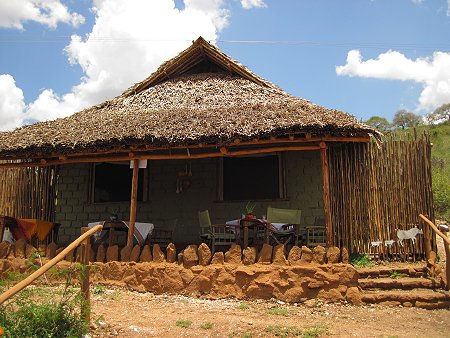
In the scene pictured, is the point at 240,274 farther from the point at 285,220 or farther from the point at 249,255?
the point at 285,220

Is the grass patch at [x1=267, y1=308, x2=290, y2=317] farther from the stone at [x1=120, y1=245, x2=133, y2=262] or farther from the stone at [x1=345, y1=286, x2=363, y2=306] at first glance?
the stone at [x1=120, y1=245, x2=133, y2=262]

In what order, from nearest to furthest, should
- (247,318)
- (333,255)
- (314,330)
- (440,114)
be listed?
(314,330), (247,318), (333,255), (440,114)

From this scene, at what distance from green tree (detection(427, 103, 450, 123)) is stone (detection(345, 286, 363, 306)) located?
3637cm

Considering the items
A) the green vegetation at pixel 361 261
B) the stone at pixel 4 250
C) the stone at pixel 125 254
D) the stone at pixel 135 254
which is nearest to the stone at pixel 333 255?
the green vegetation at pixel 361 261

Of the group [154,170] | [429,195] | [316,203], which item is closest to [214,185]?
[154,170]

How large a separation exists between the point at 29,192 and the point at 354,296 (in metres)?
7.96

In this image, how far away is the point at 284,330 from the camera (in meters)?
5.18

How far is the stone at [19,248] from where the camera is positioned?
7.67 metres

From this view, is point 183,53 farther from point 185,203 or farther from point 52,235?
point 52,235

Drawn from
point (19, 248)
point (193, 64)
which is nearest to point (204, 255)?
point (19, 248)

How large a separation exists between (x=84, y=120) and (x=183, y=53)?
2978mm

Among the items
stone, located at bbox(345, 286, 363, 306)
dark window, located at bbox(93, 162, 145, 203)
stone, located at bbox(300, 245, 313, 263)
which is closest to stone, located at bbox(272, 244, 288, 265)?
stone, located at bbox(300, 245, 313, 263)

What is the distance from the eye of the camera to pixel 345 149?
8141 millimetres

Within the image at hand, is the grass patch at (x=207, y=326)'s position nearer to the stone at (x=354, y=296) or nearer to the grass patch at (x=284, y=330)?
the grass patch at (x=284, y=330)
